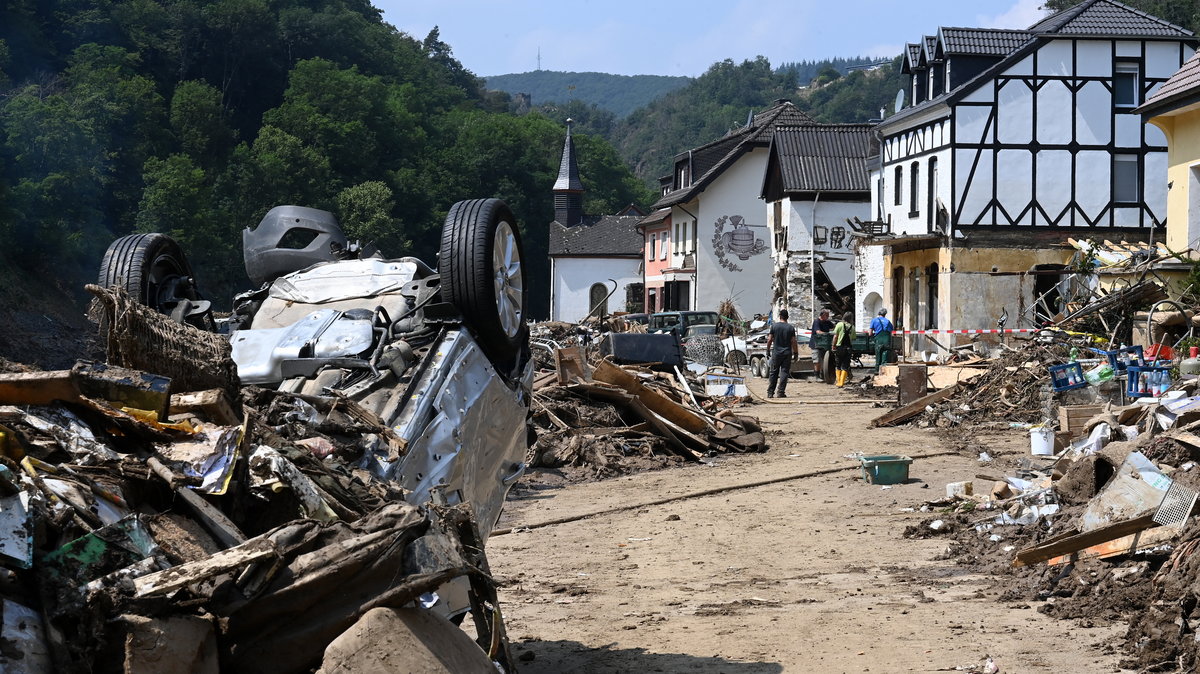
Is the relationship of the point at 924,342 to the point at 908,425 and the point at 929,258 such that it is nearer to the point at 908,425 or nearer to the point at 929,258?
the point at 929,258

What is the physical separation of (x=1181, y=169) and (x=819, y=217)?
26.8 metres

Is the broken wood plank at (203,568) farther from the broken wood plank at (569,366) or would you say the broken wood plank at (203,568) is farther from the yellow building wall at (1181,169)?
the yellow building wall at (1181,169)

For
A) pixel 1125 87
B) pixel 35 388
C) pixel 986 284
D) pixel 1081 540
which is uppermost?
pixel 1125 87

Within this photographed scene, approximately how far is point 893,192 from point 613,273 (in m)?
40.3

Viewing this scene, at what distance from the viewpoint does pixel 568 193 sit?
84.8 meters

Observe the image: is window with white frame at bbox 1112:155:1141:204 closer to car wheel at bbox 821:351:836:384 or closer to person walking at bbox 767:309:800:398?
car wheel at bbox 821:351:836:384

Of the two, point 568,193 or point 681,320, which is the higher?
point 568,193

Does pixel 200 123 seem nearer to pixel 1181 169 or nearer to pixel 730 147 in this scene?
pixel 730 147

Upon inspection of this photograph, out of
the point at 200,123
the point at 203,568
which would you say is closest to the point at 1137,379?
the point at 203,568

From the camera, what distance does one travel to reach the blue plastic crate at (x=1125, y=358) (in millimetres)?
15109

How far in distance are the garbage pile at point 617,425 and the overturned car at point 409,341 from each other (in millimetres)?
7910

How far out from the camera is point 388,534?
12.5ft

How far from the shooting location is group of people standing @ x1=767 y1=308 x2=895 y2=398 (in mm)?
24734

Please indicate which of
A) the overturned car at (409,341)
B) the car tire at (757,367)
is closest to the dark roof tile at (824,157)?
the car tire at (757,367)
